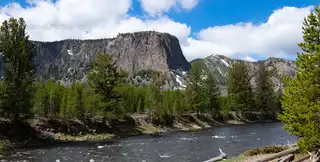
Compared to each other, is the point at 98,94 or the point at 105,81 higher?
the point at 105,81

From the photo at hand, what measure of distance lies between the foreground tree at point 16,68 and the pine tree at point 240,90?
7517cm

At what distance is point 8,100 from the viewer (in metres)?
48.3

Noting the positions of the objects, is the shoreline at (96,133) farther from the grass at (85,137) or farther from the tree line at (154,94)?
the tree line at (154,94)

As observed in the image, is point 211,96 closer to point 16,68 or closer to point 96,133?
point 96,133

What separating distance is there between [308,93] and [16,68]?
145ft

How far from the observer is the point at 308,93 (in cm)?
2255

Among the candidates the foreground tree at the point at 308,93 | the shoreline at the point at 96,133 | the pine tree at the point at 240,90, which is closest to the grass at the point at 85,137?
the shoreline at the point at 96,133

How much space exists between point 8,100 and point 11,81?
3192 mm

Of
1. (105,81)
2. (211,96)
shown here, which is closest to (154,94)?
(105,81)

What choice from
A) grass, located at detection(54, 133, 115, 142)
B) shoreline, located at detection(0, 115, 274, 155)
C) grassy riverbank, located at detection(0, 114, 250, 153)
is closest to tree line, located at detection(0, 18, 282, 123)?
grassy riverbank, located at detection(0, 114, 250, 153)

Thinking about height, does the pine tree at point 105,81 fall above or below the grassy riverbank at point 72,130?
above

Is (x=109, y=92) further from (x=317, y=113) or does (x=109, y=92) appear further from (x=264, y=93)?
(x=264, y=93)

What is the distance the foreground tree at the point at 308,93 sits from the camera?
21.8 meters

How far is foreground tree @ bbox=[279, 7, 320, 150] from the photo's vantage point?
71.5 ft
